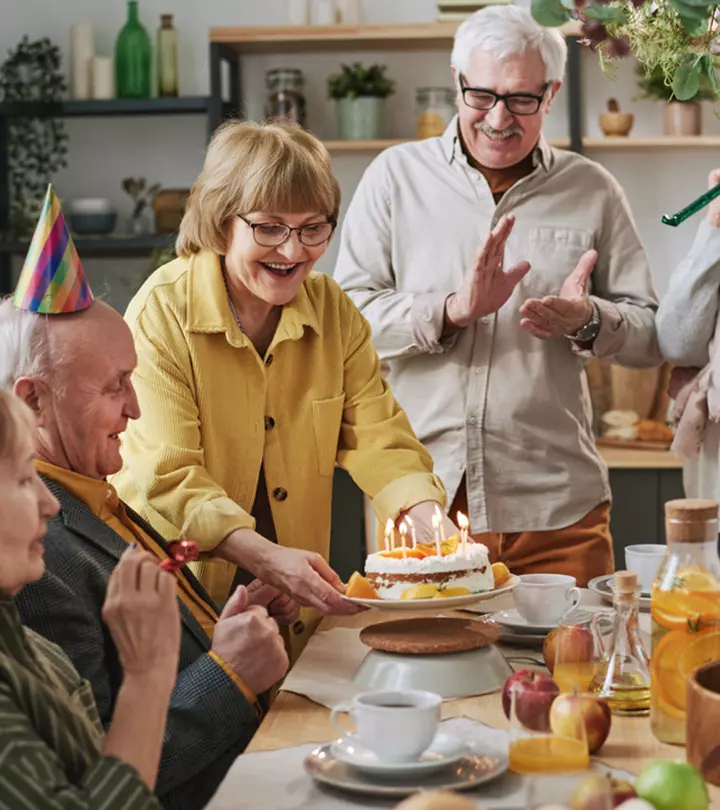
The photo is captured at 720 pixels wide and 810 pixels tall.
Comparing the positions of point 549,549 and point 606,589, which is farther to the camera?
point 549,549

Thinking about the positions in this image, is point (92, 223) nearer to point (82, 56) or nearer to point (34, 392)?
point (82, 56)

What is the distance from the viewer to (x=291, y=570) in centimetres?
184

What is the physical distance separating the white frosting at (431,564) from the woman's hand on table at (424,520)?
37 cm

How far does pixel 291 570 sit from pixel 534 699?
22.6 inches

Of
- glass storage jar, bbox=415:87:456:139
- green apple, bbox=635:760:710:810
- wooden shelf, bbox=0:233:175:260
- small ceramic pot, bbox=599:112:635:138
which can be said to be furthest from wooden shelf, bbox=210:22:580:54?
green apple, bbox=635:760:710:810

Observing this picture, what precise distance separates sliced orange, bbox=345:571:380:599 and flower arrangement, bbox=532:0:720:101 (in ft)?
2.49

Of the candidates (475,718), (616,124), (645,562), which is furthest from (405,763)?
(616,124)

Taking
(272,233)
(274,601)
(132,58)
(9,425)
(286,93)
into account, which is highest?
(132,58)

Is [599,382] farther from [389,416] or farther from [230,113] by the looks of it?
[389,416]

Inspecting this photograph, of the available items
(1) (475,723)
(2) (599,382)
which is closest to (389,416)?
(1) (475,723)

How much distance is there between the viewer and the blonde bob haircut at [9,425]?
1.15 meters

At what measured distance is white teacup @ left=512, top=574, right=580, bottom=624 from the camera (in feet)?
6.07

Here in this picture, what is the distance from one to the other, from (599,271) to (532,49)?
51 cm

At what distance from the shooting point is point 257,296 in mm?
2156
